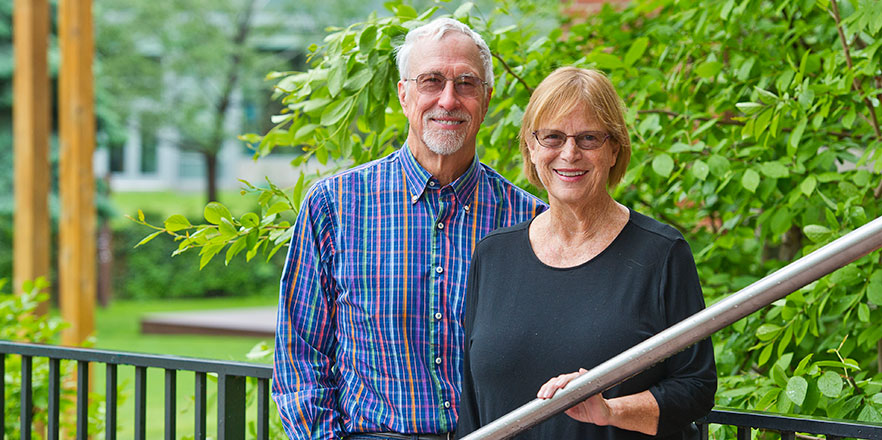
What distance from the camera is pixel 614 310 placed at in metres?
1.50

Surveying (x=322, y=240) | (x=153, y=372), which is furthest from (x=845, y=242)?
(x=153, y=372)

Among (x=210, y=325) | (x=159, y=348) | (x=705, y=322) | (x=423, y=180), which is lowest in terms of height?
(x=159, y=348)

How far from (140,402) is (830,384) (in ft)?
5.70

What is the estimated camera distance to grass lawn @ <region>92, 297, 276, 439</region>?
783 centimetres

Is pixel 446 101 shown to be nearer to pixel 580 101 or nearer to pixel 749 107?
pixel 580 101

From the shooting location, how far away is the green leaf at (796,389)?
6.23 feet

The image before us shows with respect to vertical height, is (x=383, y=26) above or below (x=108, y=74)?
below

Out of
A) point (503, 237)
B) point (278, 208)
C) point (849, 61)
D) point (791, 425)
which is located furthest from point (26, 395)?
point (849, 61)

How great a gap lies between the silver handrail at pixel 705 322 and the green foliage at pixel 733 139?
2.49 ft

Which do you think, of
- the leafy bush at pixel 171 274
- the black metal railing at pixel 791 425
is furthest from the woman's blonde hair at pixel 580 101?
the leafy bush at pixel 171 274

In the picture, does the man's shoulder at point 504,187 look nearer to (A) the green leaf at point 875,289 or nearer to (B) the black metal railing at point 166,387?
(B) the black metal railing at point 166,387

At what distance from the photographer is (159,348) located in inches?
492

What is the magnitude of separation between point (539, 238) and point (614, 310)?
0.22 metres

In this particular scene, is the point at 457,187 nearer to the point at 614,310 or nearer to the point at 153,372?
the point at 614,310
